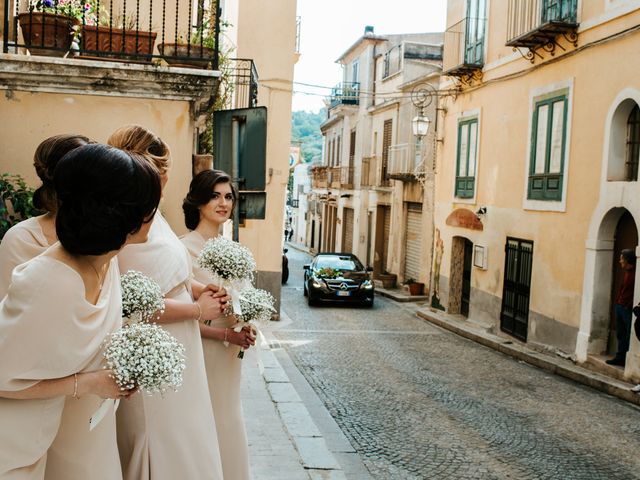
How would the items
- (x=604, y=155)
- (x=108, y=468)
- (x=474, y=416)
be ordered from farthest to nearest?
(x=604, y=155), (x=474, y=416), (x=108, y=468)

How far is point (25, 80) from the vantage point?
6.64 m

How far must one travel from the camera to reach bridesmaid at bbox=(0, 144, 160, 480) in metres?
2.21

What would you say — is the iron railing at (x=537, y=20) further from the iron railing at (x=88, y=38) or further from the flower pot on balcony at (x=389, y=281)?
the flower pot on balcony at (x=389, y=281)

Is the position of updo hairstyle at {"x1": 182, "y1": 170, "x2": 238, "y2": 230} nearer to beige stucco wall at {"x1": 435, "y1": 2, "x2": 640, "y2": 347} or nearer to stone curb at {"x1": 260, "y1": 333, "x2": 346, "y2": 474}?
stone curb at {"x1": 260, "y1": 333, "x2": 346, "y2": 474}

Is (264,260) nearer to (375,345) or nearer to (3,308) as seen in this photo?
(375,345)

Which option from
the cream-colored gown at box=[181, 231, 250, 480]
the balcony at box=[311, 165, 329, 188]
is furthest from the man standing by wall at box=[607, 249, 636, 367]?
the balcony at box=[311, 165, 329, 188]

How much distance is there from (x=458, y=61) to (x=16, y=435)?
19002mm

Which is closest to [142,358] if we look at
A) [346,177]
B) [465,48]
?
[465,48]

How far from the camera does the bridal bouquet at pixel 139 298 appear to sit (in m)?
2.93

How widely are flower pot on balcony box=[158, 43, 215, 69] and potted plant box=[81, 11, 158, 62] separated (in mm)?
177

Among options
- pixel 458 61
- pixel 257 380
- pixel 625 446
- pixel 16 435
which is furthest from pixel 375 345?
pixel 16 435

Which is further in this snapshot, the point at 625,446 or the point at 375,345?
the point at 375,345

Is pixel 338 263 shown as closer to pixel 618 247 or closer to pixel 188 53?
pixel 618 247

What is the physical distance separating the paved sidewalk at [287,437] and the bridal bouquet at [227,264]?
79 centimetres
